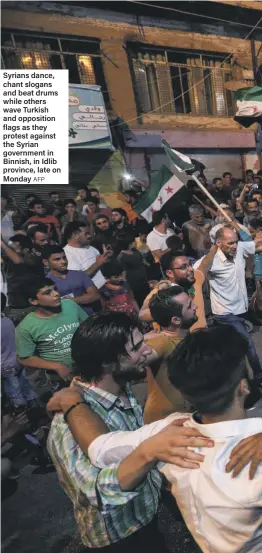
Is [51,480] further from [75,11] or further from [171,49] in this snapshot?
[171,49]

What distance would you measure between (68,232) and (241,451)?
14.1 feet

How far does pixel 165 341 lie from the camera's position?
2.68 m

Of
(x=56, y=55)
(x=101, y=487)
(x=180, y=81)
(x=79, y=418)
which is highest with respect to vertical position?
(x=56, y=55)

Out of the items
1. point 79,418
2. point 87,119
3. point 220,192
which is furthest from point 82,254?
point 87,119

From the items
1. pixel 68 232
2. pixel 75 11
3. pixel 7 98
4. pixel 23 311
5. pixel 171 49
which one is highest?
pixel 75 11

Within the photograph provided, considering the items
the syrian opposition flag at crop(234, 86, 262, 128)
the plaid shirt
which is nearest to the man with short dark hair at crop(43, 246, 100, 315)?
the plaid shirt

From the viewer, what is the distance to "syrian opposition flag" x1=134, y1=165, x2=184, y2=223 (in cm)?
639

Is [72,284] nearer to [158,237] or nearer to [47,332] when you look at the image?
[47,332]

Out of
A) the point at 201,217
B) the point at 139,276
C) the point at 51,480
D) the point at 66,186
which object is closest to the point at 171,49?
the point at 66,186

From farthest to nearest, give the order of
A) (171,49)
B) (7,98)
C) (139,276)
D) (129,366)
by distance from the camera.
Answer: (171,49)
(139,276)
(7,98)
(129,366)

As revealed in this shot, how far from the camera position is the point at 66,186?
522 inches

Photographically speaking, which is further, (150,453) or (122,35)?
(122,35)

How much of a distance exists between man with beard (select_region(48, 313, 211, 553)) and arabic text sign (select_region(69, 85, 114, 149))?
11.5 m

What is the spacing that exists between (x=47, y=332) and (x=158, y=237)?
3.55 m
